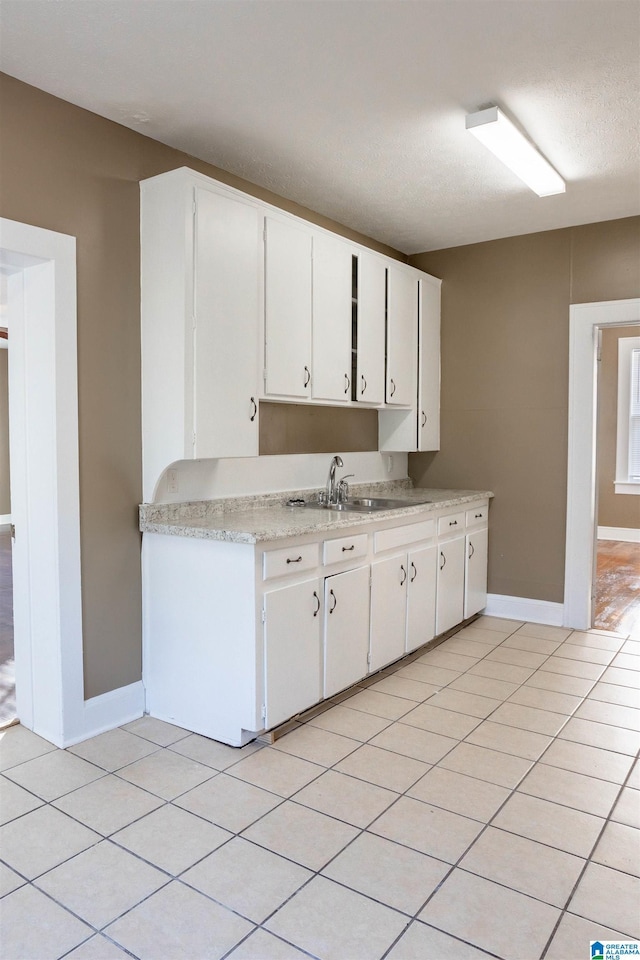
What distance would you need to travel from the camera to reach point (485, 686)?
3.54 meters

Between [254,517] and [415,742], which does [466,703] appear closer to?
[415,742]

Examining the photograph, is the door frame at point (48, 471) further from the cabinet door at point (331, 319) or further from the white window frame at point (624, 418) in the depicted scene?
the white window frame at point (624, 418)

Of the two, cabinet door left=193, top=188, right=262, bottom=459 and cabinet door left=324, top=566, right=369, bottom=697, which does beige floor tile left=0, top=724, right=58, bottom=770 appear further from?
cabinet door left=193, top=188, right=262, bottom=459

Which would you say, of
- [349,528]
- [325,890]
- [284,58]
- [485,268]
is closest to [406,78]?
[284,58]

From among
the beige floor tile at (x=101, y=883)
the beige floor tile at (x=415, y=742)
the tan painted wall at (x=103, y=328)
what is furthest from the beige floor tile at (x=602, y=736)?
the tan painted wall at (x=103, y=328)

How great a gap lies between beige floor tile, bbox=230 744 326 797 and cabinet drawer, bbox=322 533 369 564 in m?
0.86

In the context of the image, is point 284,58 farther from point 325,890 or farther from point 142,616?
→ point 325,890

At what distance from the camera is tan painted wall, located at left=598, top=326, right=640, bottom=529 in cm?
805

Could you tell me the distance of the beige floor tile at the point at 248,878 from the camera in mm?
1909

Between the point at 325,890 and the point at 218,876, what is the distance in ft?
1.05

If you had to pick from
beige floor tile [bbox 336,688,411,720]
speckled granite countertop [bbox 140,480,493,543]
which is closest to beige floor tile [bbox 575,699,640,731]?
beige floor tile [bbox 336,688,411,720]

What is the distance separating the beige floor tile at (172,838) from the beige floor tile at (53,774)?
1.28 ft

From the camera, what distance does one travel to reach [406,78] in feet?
8.52

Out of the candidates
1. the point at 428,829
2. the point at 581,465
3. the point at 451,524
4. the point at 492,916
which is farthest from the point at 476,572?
the point at 492,916
